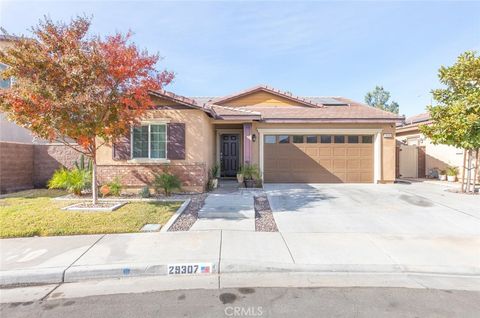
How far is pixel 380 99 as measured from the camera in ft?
192

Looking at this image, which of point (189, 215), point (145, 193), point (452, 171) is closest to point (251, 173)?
point (145, 193)

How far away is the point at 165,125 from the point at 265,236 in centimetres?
635

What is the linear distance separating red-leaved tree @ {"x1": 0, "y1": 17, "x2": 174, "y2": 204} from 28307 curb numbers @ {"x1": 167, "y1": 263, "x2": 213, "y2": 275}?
4.67m

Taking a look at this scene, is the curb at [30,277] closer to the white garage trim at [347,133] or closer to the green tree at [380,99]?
the white garage trim at [347,133]

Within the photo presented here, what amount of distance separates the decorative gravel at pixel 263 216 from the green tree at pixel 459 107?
7345mm

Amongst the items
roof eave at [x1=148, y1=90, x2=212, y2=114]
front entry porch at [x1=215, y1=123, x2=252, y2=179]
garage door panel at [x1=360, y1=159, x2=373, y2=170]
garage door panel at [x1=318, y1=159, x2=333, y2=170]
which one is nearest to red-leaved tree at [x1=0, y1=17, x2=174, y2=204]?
roof eave at [x1=148, y1=90, x2=212, y2=114]

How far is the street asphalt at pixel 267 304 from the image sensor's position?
3061 millimetres

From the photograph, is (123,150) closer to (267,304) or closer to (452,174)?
(267,304)

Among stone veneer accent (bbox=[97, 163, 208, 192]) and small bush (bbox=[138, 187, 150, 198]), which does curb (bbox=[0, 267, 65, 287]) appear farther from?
stone veneer accent (bbox=[97, 163, 208, 192])

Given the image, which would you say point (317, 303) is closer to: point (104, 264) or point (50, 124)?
point (104, 264)

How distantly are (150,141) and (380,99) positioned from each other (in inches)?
2390

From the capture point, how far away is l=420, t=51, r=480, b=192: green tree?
9.47 metres

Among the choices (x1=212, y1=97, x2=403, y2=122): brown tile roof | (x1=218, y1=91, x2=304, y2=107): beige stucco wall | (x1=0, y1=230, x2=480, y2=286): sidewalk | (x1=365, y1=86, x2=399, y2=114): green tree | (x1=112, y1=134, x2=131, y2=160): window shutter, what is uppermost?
(x1=365, y1=86, x2=399, y2=114): green tree

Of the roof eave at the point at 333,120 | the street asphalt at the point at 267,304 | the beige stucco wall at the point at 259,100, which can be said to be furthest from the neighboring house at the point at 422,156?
the street asphalt at the point at 267,304
